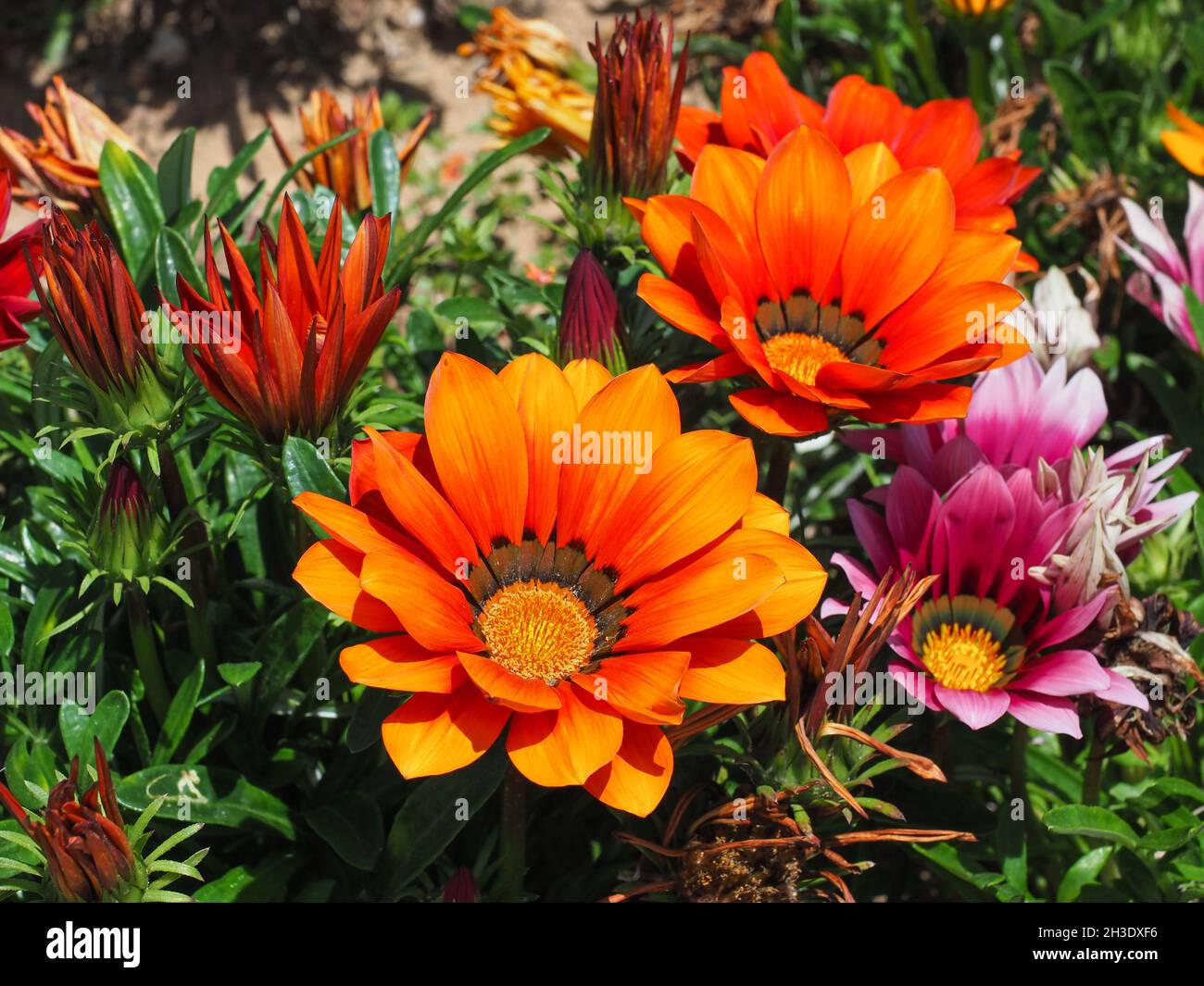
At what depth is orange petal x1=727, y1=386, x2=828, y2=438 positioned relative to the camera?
1.76 meters

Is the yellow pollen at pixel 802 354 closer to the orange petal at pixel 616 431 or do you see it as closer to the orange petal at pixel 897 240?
the orange petal at pixel 897 240

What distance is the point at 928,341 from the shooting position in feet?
6.40

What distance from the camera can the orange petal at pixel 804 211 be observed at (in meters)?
1.96

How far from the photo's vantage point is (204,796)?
1.93 meters

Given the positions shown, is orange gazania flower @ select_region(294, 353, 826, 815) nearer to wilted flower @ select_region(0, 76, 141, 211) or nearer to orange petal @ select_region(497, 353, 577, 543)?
orange petal @ select_region(497, 353, 577, 543)

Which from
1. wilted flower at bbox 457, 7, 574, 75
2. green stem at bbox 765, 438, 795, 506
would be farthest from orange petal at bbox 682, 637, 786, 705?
wilted flower at bbox 457, 7, 574, 75

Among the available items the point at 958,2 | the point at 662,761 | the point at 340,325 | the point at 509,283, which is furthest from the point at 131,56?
the point at 662,761

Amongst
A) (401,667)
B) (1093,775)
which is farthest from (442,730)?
(1093,775)

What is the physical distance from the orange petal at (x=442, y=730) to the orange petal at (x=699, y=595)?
0.23 metres

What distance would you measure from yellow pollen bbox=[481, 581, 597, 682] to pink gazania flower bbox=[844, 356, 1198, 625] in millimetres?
594

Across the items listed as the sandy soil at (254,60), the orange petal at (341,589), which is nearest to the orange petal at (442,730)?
the orange petal at (341,589)

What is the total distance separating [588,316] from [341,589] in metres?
0.64
